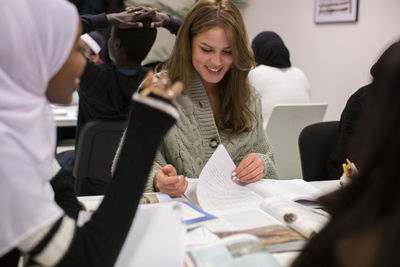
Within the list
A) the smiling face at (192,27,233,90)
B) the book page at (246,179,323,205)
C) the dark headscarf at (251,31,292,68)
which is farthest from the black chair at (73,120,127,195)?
the dark headscarf at (251,31,292,68)

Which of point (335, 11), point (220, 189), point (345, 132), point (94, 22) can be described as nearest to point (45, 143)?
point (220, 189)

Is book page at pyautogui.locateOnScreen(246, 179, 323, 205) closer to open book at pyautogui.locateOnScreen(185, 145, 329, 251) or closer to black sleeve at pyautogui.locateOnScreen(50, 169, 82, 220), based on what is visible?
open book at pyautogui.locateOnScreen(185, 145, 329, 251)

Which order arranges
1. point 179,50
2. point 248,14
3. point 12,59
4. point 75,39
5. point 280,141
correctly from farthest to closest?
point 248,14
point 280,141
point 179,50
point 75,39
point 12,59

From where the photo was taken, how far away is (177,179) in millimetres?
1483

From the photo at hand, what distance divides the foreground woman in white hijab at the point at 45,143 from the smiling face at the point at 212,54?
94 centimetres

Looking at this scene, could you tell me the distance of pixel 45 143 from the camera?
2.67 ft

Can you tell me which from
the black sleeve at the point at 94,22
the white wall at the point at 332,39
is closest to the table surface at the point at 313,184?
the black sleeve at the point at 94,22

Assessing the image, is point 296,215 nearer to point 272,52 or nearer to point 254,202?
point 254,202

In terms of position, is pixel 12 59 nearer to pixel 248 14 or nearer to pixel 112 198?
pixel 112 198

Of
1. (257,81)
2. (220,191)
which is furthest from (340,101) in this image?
(220,191)

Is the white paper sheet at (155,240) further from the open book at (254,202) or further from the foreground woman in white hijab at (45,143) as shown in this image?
the open book at (254,202)

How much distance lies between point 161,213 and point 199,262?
0.14m

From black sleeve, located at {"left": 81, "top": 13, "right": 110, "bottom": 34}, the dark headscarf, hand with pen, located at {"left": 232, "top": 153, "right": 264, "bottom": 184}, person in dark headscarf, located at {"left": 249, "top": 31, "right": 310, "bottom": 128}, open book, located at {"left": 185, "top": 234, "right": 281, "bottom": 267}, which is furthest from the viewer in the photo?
the dark headscarf

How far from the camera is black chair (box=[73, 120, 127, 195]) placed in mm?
2299
